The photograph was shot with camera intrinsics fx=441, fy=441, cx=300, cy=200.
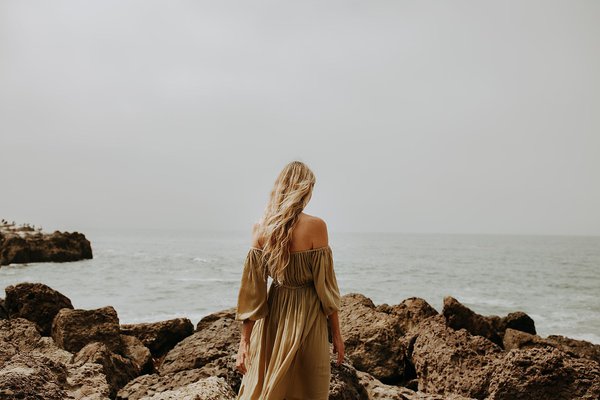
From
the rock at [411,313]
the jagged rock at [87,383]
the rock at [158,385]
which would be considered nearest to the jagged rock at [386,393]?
the rock at [158,385]

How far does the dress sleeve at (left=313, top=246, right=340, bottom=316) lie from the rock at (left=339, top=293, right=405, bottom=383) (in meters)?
3.68

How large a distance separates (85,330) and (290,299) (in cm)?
529

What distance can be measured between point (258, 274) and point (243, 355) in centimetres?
66

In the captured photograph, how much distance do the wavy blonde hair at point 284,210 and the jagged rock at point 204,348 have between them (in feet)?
8.72

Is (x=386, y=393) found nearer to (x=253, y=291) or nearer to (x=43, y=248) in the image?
(x=253, y=291)

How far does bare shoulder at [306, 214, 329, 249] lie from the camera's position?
316cm

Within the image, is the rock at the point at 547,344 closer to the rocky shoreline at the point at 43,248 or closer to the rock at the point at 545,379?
the rock at the point at 545,379

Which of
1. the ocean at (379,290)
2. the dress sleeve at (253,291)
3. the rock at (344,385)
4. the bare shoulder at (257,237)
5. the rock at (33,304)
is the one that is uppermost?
the bare shoulder at (257,237)

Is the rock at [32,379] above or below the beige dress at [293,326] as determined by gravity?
below

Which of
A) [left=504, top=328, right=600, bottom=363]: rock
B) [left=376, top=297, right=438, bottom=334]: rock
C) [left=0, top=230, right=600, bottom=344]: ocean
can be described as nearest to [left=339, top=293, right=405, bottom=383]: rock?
[left=376, top=297, right=438, bottom=334]: rock

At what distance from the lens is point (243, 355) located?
340cm

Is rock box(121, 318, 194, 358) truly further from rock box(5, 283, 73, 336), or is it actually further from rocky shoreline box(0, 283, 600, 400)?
rock box(5, 283, 73, 336)

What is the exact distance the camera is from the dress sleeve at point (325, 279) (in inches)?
125

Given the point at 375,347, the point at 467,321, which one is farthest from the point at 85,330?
the point at 467,321
